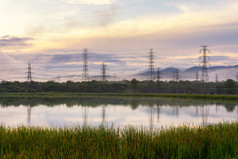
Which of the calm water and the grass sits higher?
the grass

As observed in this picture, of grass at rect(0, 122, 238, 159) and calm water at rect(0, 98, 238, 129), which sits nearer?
grass at rect(0, 122, 238, 159)

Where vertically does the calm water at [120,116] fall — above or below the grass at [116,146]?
below

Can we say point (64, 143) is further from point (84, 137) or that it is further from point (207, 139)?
point (207, 139)

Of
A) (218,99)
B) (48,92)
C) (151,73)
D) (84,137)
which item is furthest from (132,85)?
(84,137)

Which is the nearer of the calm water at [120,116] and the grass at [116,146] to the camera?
the grass at [116,146]

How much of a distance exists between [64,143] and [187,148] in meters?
5.25

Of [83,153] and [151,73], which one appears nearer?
[83,153]

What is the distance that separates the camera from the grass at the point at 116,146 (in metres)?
9.61

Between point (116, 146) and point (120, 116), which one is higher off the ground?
point (116, 146)

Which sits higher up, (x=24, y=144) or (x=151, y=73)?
(x=151, y=73)

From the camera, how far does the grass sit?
9609 millimetres

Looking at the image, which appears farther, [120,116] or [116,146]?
[120,116]

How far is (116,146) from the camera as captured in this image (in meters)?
11.7

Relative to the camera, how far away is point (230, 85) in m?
90.9
